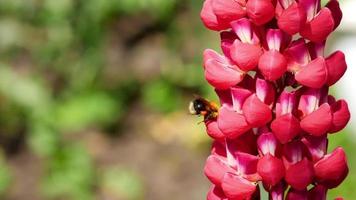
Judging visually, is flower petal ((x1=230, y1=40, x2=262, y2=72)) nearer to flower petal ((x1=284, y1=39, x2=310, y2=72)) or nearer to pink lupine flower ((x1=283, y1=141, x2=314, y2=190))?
flower petal ((x1=284, y1=39, x2=310, y2=72))

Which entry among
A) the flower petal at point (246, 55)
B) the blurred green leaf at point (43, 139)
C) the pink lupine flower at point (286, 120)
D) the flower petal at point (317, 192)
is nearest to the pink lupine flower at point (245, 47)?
the flower petal at point (246, 55)

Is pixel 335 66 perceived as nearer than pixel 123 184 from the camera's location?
Yes

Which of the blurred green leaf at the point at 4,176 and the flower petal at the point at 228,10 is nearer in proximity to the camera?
the flower petal at the point at 228,10

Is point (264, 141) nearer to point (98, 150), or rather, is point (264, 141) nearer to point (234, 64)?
point (234, 64)

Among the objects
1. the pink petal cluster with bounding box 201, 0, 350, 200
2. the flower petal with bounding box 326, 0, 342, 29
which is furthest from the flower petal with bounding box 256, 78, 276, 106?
the flower petal with bounding box 326, 0, 342, 29

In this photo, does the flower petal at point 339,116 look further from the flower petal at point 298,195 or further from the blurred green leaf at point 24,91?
the blurred green leaf at point 24,91

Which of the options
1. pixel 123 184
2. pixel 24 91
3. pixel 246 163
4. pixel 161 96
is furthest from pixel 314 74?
pixel 161 96

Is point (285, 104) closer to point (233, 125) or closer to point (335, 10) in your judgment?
point (233, 125)
